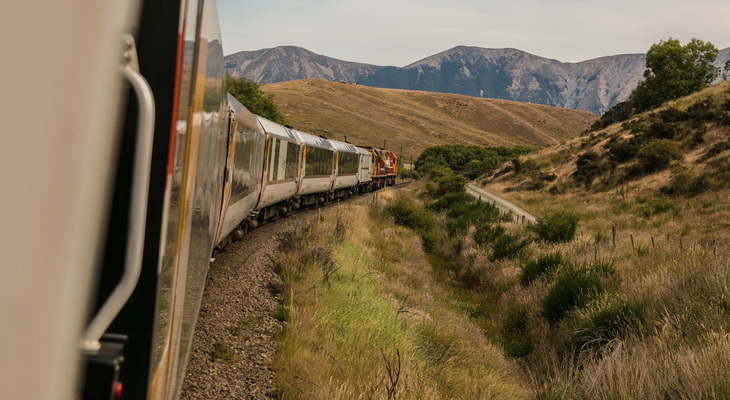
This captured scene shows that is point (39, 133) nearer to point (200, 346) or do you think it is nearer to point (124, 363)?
point (124, 363)

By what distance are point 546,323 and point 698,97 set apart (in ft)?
144

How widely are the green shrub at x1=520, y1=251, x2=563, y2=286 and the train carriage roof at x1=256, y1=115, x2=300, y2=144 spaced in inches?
269

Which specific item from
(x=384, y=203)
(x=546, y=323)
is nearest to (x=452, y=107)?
(x=384, y=203)

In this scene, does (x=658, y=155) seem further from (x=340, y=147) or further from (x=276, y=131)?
(x=276, y=131)

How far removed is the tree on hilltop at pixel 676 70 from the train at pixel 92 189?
251 ft

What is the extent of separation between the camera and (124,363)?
5.82ft

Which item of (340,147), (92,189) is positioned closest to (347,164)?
(340,147)

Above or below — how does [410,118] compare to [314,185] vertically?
above

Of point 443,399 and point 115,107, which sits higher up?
point 115,107

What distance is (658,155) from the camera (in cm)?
3775

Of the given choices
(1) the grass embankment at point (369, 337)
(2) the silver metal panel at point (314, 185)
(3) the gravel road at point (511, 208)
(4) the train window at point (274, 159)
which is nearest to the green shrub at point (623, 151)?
(3) the gravel road at point (511, 208)

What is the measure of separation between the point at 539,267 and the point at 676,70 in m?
64.4

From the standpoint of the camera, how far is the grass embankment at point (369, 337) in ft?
21.5

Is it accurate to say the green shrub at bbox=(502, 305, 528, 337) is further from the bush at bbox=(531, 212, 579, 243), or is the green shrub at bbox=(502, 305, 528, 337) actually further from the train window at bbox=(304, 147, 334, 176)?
the train window at bbox=(304, 147, 334, 176)
